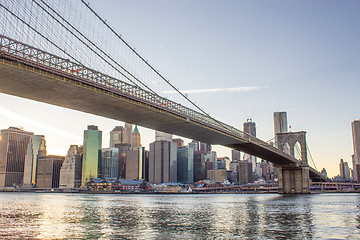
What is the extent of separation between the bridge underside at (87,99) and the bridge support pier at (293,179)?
34247 millimetres

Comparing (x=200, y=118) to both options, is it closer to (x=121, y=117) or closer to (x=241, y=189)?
(x=121, y=117)

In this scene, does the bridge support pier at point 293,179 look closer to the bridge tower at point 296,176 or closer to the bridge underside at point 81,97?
the bridge tower at point 296,176

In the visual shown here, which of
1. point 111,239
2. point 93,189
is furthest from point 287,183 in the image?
point 93,189

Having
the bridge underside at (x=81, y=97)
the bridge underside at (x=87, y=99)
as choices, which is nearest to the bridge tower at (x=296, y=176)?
the bridge underside at (x=87, y=99)

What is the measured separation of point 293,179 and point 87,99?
65210 mm

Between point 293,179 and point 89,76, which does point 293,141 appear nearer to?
point 293,179

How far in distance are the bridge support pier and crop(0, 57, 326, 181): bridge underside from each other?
3425 cm

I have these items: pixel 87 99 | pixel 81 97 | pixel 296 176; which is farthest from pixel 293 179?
pixel 81 97

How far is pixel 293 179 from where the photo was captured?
92750 millimetres

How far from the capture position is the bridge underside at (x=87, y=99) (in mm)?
33428

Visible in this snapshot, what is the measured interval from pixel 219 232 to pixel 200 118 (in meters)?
37.8

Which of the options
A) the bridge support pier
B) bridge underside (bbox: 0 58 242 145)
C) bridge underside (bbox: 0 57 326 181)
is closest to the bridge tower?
the bridge support pier

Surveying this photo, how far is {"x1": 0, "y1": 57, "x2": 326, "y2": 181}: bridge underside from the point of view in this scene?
3343cm

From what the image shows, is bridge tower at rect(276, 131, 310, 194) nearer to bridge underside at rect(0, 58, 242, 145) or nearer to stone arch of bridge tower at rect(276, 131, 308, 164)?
stone arch of bridge tower at rect(276, 131, 308, 164)
